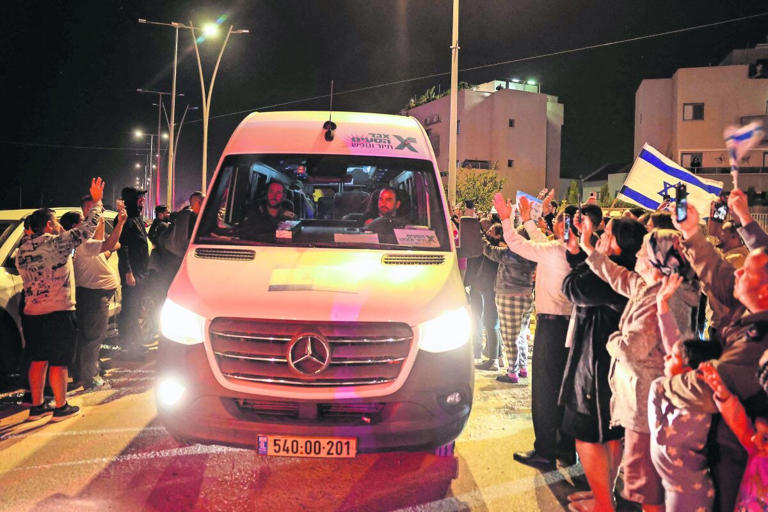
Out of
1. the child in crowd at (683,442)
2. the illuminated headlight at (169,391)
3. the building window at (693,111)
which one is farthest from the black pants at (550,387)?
the building window at (693,111)

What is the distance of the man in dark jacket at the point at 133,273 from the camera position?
7.72m

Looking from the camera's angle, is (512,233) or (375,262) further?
(512,233)

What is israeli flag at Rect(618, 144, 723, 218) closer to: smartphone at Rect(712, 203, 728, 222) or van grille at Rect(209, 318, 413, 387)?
smartphone at Rect(712, 203, 728, 222)

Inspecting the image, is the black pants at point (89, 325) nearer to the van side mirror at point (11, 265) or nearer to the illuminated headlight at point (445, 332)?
the van side mirror at point (11, 265)

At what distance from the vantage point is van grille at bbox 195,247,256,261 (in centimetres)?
423

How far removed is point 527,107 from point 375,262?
53812 millimetres

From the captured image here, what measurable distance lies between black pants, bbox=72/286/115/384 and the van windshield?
2.01 m

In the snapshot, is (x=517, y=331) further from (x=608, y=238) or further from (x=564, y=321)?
(x=608, y=238)

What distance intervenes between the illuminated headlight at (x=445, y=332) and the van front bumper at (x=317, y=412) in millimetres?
54

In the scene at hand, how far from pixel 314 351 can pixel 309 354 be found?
0.04 m

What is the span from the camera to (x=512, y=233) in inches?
189

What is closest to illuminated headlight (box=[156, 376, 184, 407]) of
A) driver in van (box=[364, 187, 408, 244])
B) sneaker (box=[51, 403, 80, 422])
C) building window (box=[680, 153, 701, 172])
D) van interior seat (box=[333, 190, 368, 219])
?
driver in van (box=[364, 187, 408, 244])

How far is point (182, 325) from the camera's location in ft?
12.4

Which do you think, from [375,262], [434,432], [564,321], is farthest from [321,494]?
[564,321]
